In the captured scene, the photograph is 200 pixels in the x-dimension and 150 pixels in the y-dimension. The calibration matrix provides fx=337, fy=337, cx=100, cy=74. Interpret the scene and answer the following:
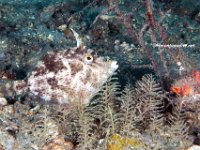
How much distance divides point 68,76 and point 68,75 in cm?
1

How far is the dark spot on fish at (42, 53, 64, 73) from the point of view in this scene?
425cm

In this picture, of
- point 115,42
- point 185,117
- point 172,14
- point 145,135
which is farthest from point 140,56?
point 145,135

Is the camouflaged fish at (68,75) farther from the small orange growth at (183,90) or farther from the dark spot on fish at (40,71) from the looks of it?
the small orange growth at (183,90)

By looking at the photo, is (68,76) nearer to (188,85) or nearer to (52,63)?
(52,63)

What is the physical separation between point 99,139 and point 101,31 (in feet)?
12.2

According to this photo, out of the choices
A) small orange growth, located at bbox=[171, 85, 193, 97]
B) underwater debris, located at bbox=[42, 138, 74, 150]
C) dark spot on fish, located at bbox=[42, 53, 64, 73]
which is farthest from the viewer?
dark spot on fish, located at bbox=[42, 53, 64, 73]

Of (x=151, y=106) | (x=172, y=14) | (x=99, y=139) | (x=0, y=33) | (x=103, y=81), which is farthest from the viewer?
(x=172, y=14)

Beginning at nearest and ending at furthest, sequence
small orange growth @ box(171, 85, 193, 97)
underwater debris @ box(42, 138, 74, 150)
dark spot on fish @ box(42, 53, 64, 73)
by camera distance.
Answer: underwater debris @ box(42, 138, 74, 150), small orange growth @ box(171, 85, 193, 97), dark spot on fish @ box(42, 53, 64, 73)

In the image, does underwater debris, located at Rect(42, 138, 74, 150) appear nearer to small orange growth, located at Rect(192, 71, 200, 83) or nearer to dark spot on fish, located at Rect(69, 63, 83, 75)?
dark spot on fish, located at Rect(69, 63, 83, 75)

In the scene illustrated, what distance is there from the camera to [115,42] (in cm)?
676

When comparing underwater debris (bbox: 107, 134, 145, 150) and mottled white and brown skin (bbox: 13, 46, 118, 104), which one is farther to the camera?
mottled white and brown skin (bbox: 13, 46, 118, 104)

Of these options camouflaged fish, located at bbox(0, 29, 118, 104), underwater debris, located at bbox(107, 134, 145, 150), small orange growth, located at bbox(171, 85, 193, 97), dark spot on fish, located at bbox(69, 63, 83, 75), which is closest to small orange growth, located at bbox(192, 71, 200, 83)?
small orange growth, located at bbox(171, 85, 193, 97)

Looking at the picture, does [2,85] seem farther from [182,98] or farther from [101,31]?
[101,31]

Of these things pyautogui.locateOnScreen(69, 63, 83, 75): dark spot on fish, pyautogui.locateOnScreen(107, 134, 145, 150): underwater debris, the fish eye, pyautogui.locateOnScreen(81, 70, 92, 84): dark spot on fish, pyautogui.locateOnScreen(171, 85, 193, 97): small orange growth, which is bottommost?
pyautogui.locateOnScreen(107, 134, 145, 150): underwater debris
